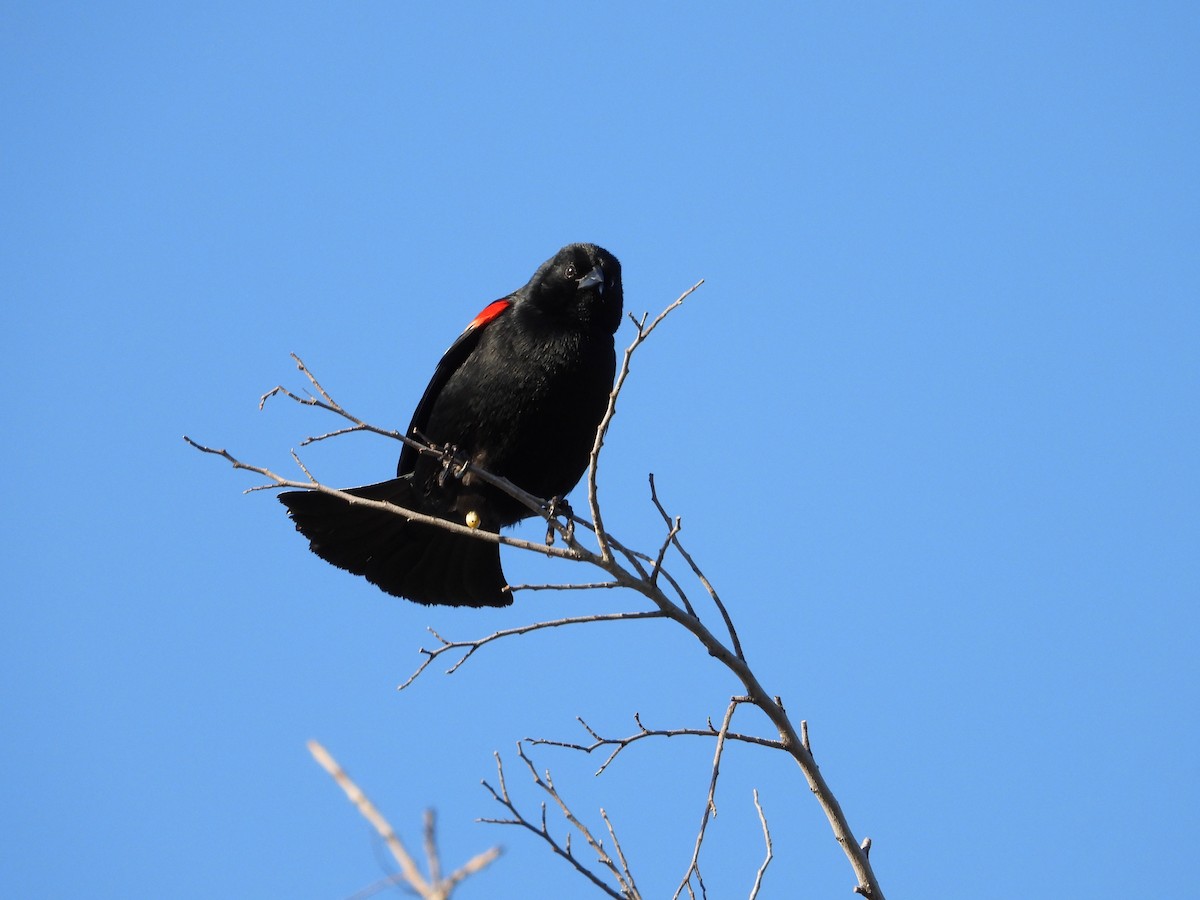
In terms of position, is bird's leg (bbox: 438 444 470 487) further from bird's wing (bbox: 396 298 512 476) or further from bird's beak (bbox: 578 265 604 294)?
bird's beak (bbox: 578 265 604 294)

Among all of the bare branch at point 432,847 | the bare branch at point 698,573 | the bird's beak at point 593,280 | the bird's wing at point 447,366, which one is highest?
the bird's wing at point 447,366

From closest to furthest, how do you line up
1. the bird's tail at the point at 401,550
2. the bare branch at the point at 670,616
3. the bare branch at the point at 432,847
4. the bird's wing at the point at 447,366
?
1. the bare branch at the point at 432,847
2. the bare branch at the point at 670,616
3. the bird's tail at the point at 401,550
4. the bird's wing at the point at 447,366

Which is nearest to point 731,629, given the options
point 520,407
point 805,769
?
point 805,769

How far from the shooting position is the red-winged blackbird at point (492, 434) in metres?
5.48

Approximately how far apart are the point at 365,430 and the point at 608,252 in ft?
8.88

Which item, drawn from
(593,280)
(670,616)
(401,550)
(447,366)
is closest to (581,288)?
(593,280)

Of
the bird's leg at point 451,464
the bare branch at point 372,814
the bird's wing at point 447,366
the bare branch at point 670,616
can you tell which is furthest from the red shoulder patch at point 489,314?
the bare branch at point 372,814

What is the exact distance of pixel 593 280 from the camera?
5.82m

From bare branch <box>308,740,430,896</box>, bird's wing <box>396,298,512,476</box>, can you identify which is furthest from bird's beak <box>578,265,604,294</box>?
bare branch <box>308,740,430,896</box>

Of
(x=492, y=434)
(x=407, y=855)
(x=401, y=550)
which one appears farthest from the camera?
(x=401, y=550)

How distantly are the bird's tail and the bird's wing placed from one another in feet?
0.36

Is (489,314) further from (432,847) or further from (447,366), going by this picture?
(432,847)

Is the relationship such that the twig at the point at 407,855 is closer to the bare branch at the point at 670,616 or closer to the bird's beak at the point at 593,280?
the bare branch at the point at 670,616

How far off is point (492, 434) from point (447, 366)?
2.26 ft
